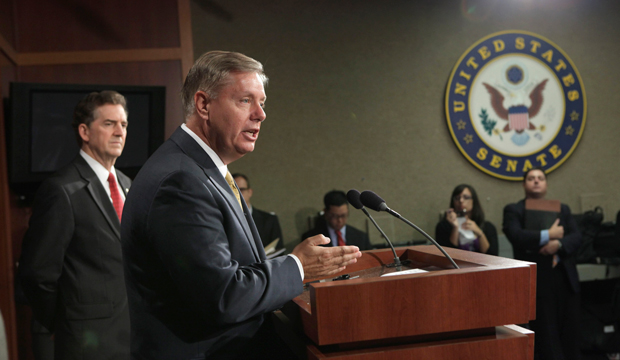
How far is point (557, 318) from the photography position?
3818 mm

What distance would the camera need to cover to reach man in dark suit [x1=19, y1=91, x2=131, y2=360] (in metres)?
2.24

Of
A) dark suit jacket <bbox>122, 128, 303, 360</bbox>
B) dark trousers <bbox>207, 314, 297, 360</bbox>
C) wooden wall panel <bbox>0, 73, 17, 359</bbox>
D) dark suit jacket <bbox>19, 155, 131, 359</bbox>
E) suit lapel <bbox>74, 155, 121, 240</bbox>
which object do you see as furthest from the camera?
wooden wall panel <bbox>0, 73, 17, 359</bbox>

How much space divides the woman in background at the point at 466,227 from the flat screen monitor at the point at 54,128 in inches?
94.2

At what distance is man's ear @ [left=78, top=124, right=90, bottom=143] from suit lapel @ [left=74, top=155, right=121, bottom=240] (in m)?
0.13

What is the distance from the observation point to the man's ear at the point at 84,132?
2520 mm

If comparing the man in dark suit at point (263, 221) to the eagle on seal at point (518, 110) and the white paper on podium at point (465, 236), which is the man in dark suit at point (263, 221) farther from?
the eagle on seal at point (518, 110)

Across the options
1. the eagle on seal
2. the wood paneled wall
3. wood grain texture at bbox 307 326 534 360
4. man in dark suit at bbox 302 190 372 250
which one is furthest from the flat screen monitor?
the eagle on seal

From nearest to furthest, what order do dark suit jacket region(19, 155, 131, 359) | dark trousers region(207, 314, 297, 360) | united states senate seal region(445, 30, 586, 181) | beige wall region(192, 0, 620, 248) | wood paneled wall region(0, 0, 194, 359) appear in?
1. dark trousers region(207, 314, 297, 360)
2. dark suit jacket region(19, 155, 131, 359)
3. wood paneled wall region(0, 0, 194, 359)
4. beige wall region(192, 0, 620, 248)
5. united states senate seal region(445, 30, 586, 181)

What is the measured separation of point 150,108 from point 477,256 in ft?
8.92

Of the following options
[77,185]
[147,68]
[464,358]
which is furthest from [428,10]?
[464,358]

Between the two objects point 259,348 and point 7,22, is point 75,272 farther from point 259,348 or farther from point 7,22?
point 7,22

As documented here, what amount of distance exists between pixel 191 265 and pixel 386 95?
426 cm

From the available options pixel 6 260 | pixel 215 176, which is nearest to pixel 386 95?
pixel 6 260

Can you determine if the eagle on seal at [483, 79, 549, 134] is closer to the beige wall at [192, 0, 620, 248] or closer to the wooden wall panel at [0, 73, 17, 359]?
the beige wall at [192, 0, 620, 248]
